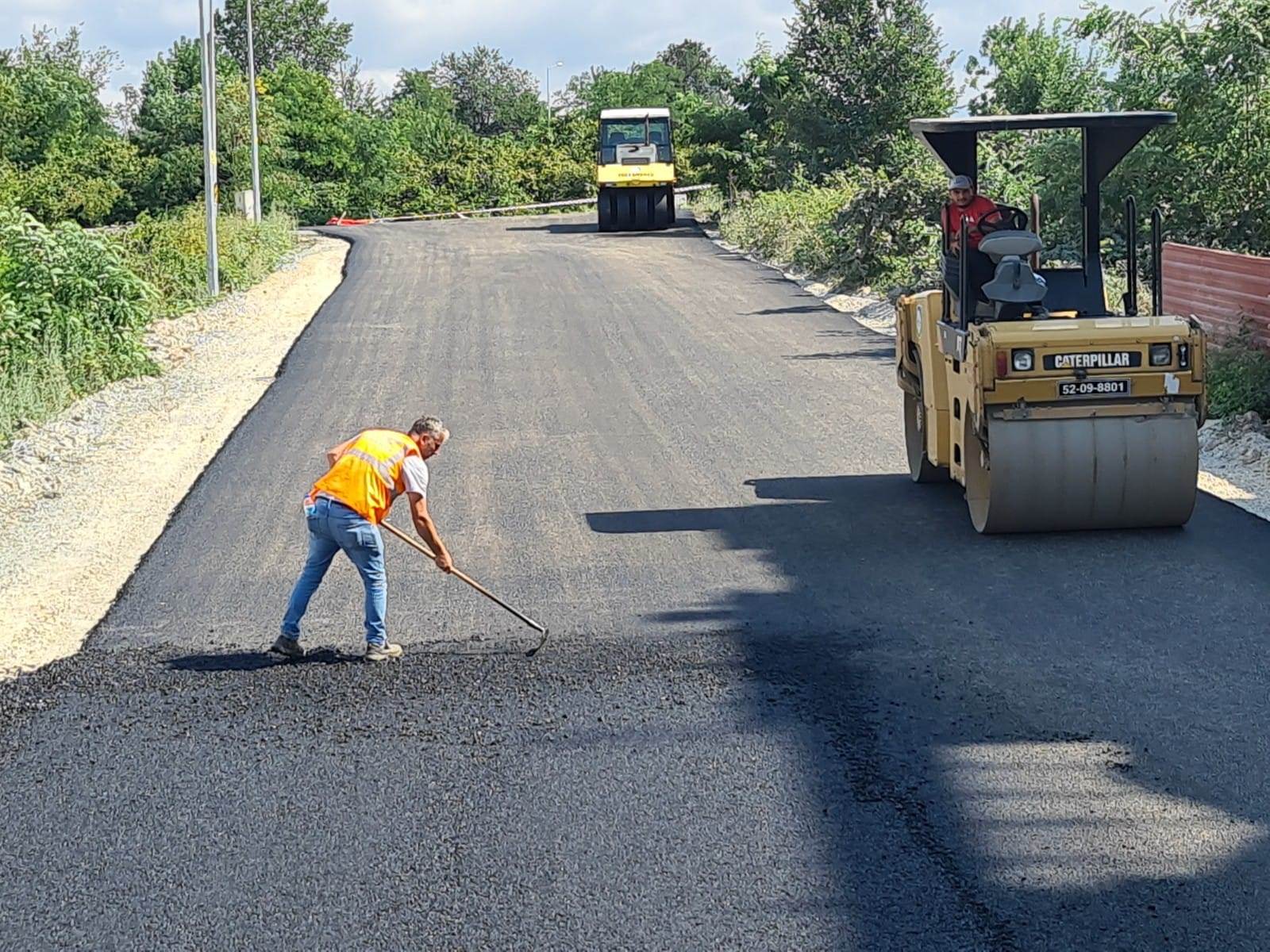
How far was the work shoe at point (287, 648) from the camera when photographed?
26.8 ft

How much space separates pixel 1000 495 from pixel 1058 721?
3.13m

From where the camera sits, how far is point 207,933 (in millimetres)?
5195

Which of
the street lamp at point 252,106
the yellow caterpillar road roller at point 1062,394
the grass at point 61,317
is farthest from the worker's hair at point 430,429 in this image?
the street lamp at point 252,106

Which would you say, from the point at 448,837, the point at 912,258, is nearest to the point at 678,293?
the point at 912,258

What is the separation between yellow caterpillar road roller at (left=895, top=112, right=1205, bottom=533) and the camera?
9.83 metres

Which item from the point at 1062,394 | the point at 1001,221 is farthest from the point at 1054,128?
the point at 1062,394

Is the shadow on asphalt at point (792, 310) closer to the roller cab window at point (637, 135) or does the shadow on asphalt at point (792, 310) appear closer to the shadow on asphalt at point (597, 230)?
the shadow on asphalt at point (597, 230)

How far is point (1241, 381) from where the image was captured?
13766mm

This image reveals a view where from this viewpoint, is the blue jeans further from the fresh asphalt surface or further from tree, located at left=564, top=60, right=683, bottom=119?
tree, located at left=564, top=60, right=683, bottom=119

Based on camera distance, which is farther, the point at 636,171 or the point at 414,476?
the point at 636,171

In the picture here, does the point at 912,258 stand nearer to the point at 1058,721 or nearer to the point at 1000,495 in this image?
the point at 1000,495

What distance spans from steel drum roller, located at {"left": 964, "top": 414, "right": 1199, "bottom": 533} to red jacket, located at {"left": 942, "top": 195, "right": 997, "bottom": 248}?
128cm

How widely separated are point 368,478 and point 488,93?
108 meters

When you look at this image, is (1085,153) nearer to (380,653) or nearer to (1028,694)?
(1028,694)
